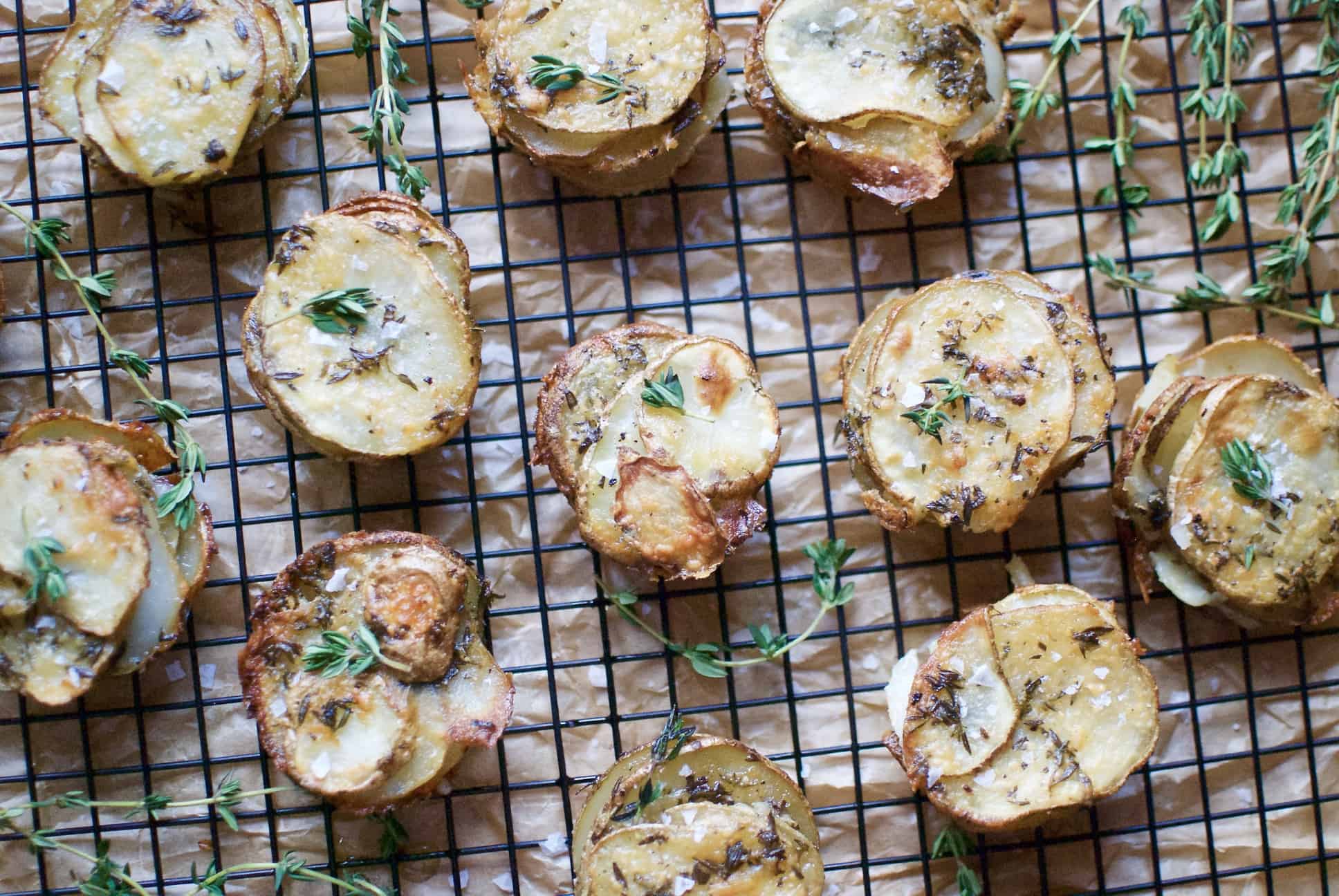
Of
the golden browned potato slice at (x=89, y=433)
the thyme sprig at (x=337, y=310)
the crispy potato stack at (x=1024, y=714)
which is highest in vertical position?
the thyme sprig at (x=337, y=310)

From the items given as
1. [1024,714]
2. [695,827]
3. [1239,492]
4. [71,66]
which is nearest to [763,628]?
[695,827]

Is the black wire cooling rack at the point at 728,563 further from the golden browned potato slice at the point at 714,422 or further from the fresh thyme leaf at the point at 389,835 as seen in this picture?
the golden browned potato slice at the point at 714,422

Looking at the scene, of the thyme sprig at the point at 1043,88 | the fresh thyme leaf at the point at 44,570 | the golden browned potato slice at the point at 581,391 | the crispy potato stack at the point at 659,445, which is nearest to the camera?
the fresh thyme leaf at the point at 44,570

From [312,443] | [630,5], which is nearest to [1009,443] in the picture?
[630,5]

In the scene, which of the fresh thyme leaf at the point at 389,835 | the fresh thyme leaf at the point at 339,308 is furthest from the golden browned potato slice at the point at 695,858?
the fresh thyme leaf at the point at 339,308

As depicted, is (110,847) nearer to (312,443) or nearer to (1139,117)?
(312,443)

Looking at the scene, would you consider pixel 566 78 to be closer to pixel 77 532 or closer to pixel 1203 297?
pixel 77 532

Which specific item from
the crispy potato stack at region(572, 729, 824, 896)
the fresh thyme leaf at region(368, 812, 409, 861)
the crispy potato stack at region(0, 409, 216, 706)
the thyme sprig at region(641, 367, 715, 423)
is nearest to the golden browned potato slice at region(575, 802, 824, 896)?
the crispy potato stack at region(572, 729, 824, 896)

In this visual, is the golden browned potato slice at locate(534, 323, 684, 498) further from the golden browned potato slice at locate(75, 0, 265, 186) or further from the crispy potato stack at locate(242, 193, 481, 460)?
the golden browned potato slice at locate(75, 0, 265, 186)
